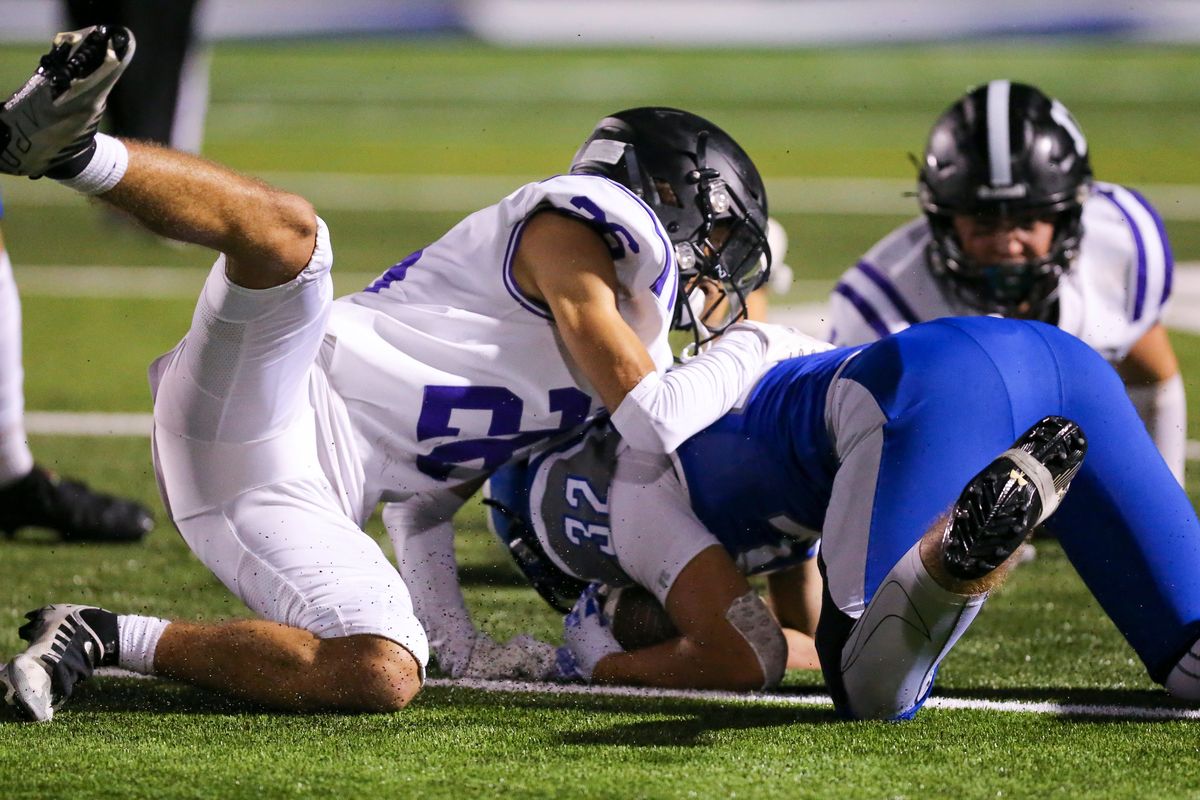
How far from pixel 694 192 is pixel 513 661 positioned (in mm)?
866

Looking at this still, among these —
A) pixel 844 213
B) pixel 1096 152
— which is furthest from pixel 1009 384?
pixel 1096 152

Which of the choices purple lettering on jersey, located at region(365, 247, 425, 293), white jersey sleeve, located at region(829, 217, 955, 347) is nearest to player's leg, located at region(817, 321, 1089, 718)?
purple lettering on jersey, located at region(365, 247, 425, 293)

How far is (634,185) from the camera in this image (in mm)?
3070

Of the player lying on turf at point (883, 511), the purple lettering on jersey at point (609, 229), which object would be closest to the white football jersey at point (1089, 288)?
the player lying on turf at point (883, 511)

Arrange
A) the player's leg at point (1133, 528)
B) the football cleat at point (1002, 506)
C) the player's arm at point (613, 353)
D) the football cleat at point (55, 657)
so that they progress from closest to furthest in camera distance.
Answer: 1. the football cleat at point (1002, 506)
2. the football cleat at point (55, 657)
3. the player's leg at point (1133, 528)
4. the player's arm at point (613, 353)

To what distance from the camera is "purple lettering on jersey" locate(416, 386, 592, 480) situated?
2.91 metres

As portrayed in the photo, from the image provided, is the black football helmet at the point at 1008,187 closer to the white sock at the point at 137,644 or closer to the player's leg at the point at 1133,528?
the player's leg at the point at 1133,528

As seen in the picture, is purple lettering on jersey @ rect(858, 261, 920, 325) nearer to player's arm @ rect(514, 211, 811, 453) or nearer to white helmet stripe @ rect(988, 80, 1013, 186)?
white helmet stripe @ rect(988, 80, 1013, 186)

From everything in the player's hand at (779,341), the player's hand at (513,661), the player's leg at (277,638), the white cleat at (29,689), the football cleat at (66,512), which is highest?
the player's hand at (779,341)

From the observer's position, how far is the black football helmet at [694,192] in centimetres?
308

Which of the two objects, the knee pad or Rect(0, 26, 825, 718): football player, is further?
the knee pad

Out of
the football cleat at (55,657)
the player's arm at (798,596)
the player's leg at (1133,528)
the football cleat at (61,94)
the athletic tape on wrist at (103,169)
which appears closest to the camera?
the football cleat at (61,94)

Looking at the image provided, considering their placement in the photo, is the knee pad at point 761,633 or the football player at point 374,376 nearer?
the football player at point 374,376

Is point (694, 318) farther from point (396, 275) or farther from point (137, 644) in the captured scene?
point (137, 644)
